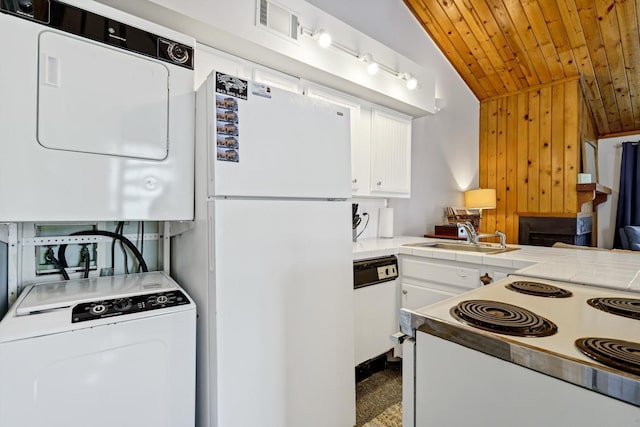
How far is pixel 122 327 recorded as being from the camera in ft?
3.59

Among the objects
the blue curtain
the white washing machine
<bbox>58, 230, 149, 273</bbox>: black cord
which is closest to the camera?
the white washing machine

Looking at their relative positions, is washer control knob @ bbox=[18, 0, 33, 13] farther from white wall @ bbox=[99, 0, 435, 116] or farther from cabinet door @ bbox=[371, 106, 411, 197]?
cabinet door @ bbox=[371, 106, 411, 197]

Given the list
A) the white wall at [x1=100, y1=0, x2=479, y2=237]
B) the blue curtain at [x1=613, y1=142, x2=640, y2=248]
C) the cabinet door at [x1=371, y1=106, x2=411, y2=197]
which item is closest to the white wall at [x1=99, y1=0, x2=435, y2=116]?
the white wall at [x1=100, y1=0, x2=479, y2=237]

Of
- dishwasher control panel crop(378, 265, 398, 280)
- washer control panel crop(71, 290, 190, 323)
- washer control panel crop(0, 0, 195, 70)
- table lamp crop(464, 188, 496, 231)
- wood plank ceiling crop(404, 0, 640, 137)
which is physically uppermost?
wood plank ceiling crop(404, 0, 640, 137)

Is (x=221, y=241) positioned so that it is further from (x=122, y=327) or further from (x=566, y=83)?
(x=566, y=83)

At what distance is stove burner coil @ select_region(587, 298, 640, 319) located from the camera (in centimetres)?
80

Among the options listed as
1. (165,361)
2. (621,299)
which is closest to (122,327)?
(165,361)

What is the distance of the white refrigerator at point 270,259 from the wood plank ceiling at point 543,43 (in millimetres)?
2486

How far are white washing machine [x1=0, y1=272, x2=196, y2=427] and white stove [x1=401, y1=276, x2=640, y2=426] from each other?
2.85 feet

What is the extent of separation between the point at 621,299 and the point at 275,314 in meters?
1.16

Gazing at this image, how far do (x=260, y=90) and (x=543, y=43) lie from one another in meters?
3.28

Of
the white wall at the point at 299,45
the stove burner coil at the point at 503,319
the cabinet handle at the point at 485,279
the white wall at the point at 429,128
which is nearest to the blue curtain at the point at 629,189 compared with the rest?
the white wall at the point at 429,128

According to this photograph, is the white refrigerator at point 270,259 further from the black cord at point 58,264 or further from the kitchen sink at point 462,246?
the kitchen sink at point 462,246

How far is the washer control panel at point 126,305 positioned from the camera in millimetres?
1076
